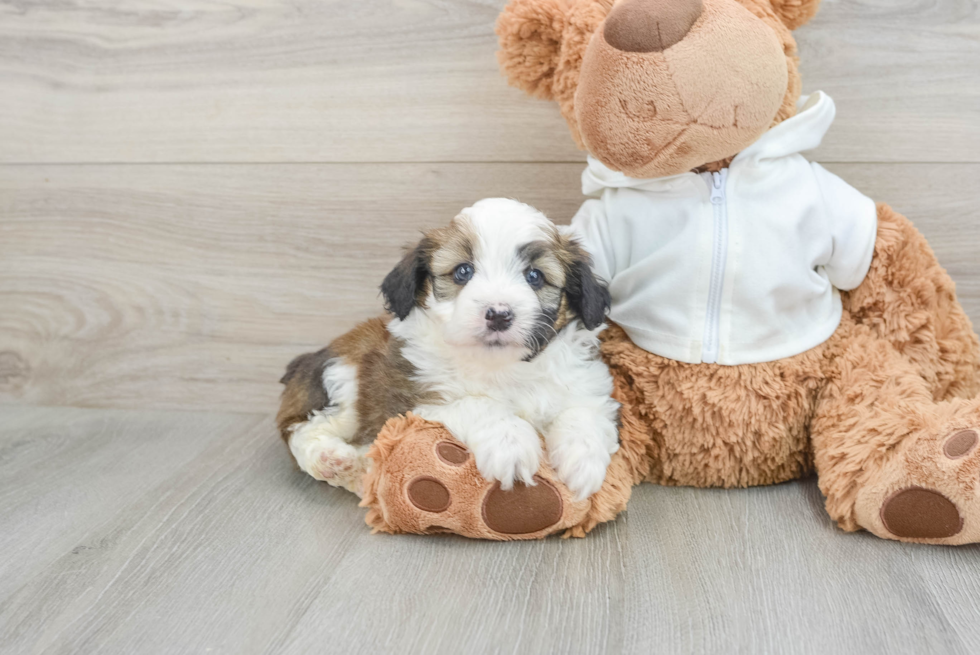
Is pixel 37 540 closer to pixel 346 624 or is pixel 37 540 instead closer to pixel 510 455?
pixel 346 624

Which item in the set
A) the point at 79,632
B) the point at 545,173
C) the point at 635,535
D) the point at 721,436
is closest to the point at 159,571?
the point at 79,632

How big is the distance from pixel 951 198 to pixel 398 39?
128 centimetres

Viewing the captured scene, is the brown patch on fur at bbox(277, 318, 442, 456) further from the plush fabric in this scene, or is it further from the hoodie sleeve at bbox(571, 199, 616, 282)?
the hoodie sleeve at bbox(571, 199, 616, 282)

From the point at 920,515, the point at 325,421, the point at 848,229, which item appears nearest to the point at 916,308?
the point at 848,229

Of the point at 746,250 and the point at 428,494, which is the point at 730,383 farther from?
the point at 428,494

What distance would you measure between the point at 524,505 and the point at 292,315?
0.96 meters

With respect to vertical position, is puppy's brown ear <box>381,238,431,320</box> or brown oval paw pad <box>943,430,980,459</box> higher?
puppy's brown ear <box>381,238,431,320</box>

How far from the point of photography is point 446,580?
1202 millimetres

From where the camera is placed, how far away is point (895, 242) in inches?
56.6

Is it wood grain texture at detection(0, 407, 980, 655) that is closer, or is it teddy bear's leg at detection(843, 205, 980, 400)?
wood grain texture at detection(0, 407, 980, 655)

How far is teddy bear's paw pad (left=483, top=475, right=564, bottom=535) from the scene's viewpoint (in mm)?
1260

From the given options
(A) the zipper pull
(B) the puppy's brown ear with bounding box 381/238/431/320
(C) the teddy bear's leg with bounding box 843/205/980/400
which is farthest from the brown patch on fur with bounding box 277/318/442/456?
(C) the teddy bear's leg with bounding box 843/205/980/400

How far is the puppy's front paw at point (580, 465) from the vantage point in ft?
4.10

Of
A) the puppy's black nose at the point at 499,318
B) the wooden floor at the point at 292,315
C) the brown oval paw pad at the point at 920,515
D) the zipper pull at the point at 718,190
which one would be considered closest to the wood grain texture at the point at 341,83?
the wooden floor at the point at 292,315
